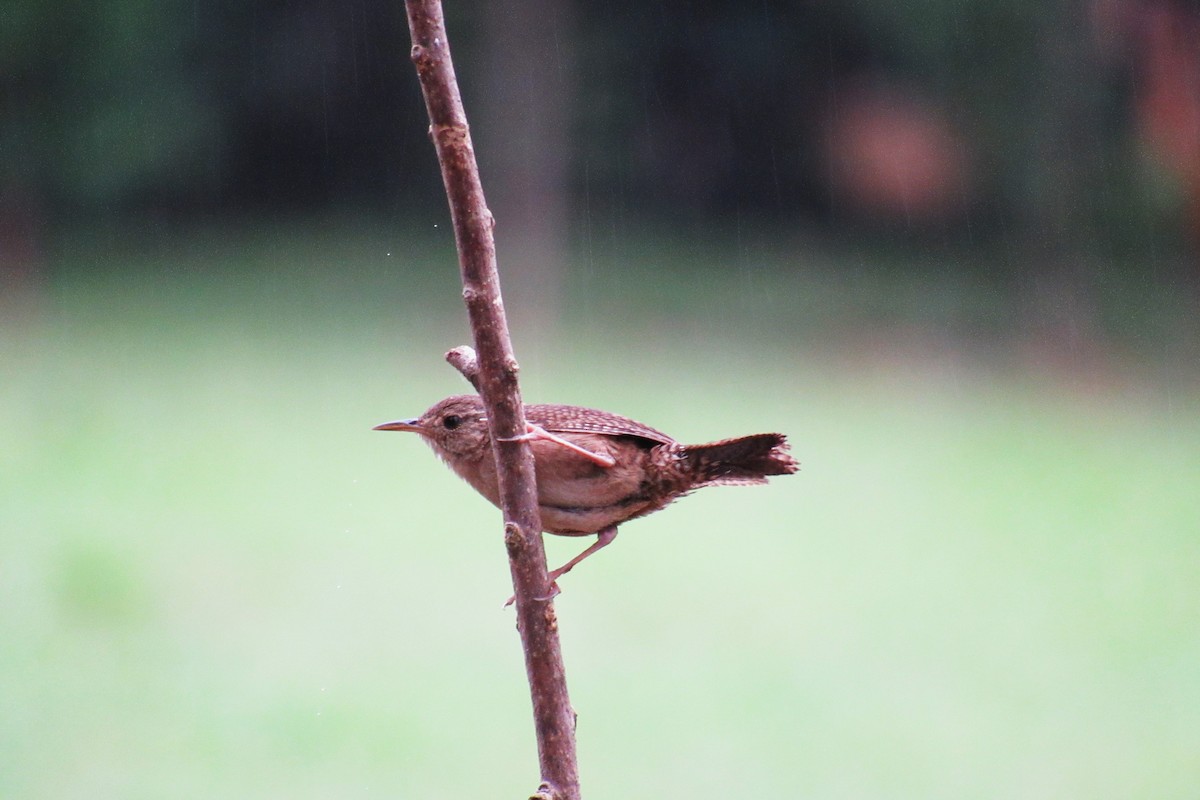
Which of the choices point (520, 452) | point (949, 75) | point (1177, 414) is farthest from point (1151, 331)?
point (520, 452)

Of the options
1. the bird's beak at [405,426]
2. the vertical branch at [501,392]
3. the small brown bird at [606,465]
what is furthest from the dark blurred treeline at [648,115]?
the vertical branch at [501,392]

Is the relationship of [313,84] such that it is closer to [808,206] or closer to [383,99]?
[383,99]

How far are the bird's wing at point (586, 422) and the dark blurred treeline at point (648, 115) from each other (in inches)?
149

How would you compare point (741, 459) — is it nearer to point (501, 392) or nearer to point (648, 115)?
point (501, 392)

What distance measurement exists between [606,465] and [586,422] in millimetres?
96

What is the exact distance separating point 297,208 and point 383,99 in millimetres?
893

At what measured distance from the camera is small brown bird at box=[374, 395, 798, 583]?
181 cm

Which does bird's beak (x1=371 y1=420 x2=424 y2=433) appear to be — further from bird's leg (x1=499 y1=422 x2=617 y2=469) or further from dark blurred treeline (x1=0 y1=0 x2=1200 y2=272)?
dark blurred treeline (x1=0 y1=0 x2=1200 y2=272)

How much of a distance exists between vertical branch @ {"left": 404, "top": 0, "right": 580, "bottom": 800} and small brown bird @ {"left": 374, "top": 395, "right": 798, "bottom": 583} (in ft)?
1.22

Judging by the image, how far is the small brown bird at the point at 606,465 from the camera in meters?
1.81

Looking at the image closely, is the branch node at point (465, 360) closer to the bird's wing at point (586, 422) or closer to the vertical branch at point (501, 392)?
the vertical branch at point (501, 392)

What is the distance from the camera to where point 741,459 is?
1815 millimetres

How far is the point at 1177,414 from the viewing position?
5.33m

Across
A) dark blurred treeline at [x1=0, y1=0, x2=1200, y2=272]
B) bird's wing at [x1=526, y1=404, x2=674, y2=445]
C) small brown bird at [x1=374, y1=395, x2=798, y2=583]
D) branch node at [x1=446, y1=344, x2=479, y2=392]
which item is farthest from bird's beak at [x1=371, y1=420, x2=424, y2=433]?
dark blurred treeline at [x1=0, y1=0, x2=1200, y2=272]
